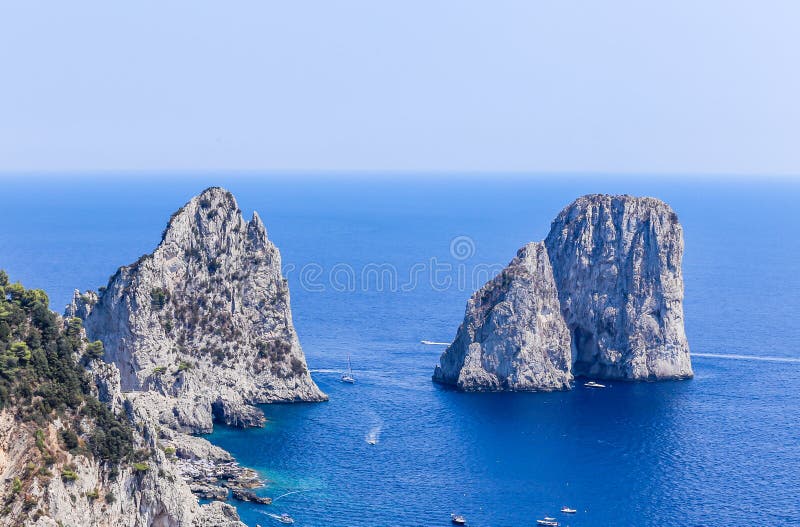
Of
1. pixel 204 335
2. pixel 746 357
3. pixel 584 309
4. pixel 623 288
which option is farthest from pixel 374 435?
pixel 746 357

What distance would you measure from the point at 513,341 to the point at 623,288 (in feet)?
65.3

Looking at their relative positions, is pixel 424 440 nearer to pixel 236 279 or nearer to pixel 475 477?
pixel 475 477

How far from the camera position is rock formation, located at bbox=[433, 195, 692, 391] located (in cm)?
14425

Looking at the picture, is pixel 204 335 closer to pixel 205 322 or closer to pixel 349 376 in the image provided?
pixel 205 322

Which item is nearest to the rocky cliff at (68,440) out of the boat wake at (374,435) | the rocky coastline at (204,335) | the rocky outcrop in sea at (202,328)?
the rocky coastline at (204,335)

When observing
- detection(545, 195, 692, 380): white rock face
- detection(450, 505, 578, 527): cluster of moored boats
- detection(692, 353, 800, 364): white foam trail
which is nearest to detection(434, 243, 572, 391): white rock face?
detection(545, 195, 692, 380): white rock face

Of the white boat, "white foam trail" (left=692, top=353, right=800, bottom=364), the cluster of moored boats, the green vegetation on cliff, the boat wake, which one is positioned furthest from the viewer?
"white foam trail" (left=692, top=353, right=800, bottom=364)

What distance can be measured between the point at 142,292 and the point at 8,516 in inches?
2330

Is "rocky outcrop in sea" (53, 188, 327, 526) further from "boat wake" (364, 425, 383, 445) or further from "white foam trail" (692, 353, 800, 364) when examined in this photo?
"white foam trail" (692, 353, 800, 364)

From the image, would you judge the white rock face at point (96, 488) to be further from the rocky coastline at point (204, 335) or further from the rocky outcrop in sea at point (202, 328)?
the rocky outcrop in sea at point (202, 328)

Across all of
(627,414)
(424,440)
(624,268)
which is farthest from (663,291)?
(424,440)

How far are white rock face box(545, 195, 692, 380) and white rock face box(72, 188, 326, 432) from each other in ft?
133

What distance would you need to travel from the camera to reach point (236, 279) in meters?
136

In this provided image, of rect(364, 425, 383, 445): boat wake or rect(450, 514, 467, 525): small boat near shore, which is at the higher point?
rect(364, 425, 383, 445): boat wake
